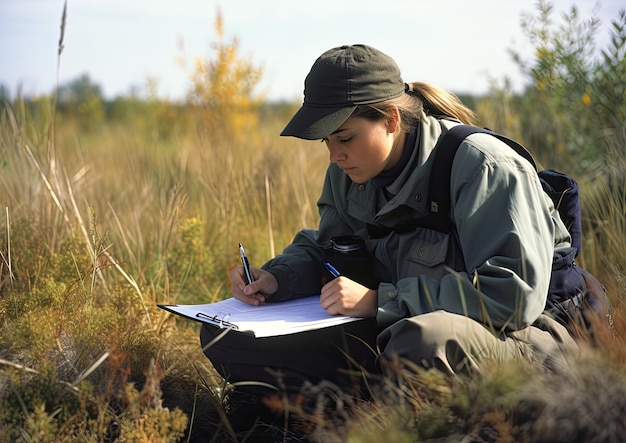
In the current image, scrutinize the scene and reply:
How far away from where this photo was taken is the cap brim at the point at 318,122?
246 cm

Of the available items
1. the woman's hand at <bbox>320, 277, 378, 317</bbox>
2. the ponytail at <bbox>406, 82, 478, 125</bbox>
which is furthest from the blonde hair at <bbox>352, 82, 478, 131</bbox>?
the woman's hand at <bbox>320, 277, 378, 317</bbox>

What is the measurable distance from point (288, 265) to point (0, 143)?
7.05ft

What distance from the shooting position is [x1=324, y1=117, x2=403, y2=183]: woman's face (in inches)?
100

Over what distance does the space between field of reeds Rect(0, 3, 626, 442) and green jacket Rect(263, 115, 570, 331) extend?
0.74 feet

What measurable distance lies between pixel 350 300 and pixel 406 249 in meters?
0.37

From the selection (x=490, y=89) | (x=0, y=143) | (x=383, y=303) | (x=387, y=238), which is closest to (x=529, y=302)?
(x=383, y=303)

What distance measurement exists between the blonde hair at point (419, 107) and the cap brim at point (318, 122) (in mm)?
72

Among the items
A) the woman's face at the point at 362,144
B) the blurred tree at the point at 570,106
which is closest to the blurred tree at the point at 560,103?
the blurred tree at the point at 570,106

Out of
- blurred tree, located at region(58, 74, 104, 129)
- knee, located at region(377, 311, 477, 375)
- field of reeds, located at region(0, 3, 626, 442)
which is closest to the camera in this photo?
field of reeds, located at region(0, 3, 626, 442)

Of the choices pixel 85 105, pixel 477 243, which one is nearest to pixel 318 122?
pixel 477 243

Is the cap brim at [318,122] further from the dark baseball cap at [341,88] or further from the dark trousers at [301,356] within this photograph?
the dark trousers at [301,356]

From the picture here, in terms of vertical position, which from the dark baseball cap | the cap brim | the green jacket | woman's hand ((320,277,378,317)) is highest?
the dark baseball cap

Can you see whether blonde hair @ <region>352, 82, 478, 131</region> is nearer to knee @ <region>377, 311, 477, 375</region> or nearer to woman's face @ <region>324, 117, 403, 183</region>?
woman's face @ <region>324, 117, 403, 183</region>

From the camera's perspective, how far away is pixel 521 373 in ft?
6.69
